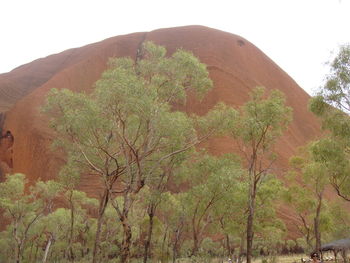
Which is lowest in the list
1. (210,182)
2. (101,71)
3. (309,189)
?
(309,189)

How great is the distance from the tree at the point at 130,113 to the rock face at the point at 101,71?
38145 mm

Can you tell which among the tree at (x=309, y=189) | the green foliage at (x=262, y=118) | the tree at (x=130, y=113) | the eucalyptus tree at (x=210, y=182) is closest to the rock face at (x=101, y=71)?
the tree at (x=309, y=189)

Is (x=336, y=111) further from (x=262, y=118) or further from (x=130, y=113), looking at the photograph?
(x=130, y=113)

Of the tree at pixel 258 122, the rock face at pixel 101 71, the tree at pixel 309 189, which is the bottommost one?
the tree at pixel 309 189

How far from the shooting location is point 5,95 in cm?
8638

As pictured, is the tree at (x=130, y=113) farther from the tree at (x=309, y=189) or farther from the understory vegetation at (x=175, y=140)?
the tree at (x=309, y=189)

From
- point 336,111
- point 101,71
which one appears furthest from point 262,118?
point 101,71

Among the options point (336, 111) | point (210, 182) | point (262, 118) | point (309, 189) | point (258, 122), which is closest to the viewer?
point (336, 111)

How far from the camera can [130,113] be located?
18.7 metres

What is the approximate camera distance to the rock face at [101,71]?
6544 centimetres

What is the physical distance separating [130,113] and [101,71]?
69.9m

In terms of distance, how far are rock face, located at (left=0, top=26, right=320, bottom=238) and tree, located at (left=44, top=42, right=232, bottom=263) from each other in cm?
3814

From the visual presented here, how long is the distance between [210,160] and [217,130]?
14.3 feet

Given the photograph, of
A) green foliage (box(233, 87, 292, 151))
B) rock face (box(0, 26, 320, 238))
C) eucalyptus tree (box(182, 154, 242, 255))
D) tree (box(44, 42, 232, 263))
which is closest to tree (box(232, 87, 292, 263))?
green foliage (box(233, 87, 292, 151))
